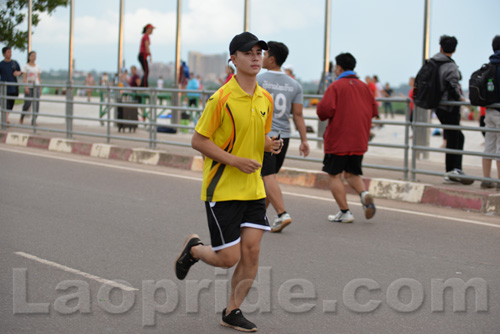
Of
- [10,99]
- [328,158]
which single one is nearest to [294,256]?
[328,158]

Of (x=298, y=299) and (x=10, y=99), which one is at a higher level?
(x=10, y=99)

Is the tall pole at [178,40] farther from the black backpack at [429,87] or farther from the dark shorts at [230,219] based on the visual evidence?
the dark shorts at [230,219]

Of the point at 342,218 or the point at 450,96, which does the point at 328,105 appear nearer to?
the point at 342,218

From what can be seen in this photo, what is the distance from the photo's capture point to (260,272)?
6293 mm

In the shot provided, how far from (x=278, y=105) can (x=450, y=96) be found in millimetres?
3608

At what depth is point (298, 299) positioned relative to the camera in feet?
18.3

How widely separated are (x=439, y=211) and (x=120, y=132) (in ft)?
38.4

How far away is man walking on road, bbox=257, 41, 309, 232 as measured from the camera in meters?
7.85

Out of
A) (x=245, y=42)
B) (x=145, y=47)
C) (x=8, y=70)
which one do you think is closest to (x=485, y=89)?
(x=245, y=42)

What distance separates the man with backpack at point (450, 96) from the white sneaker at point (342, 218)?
219 centimetres

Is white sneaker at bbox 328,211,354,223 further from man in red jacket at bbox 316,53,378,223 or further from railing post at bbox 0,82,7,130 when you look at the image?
railing post at bbox 0,82,7,130

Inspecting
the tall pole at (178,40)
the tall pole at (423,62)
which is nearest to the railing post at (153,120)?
the tall pole at (178,40)

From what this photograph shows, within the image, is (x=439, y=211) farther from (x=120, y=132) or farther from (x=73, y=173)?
(x=120, y=132)

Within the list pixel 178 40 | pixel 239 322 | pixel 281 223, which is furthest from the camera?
pixel 178 40
